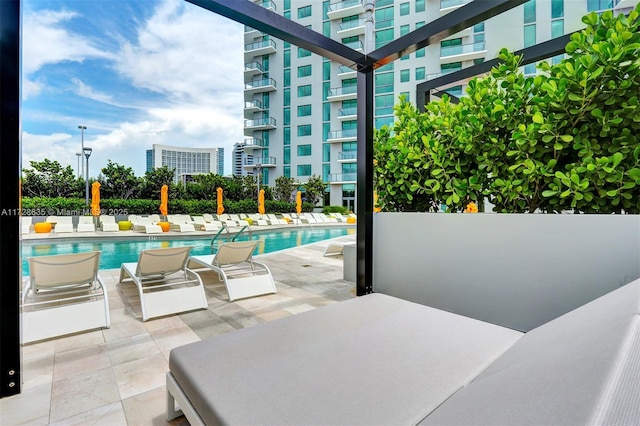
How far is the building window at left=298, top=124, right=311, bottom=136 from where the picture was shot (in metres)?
28.4

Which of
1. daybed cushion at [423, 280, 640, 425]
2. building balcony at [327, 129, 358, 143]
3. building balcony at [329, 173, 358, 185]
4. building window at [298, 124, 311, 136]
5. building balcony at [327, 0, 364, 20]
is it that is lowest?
daybed cushion at [423, 280, 640, 425]

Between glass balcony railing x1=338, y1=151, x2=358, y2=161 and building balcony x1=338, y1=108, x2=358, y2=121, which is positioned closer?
building balcony x1=338, y1=108, x2=358, y2=121

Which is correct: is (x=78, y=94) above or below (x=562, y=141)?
above

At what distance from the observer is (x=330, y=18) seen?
1017 inches

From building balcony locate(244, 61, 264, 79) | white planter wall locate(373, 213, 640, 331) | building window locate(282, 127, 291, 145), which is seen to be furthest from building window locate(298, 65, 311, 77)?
white planter wall locate(373, 213, 640, 331)

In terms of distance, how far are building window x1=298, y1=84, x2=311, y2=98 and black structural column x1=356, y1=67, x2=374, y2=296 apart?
26.2 metres

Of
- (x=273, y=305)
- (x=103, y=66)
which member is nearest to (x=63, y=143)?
(x=103, y=66)

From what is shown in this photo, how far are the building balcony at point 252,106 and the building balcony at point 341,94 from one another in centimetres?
729

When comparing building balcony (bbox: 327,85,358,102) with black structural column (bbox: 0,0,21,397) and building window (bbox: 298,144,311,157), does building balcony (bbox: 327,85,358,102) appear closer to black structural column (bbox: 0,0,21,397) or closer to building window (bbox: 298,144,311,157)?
building window (bbox: 298,144,311,157)

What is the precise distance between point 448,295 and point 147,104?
34.3m

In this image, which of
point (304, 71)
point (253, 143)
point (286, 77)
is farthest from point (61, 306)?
point (253, 143)

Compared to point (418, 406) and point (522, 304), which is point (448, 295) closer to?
point (522, 304)

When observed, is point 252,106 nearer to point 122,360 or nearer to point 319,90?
point 319,90

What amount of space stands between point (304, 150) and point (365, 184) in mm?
25680
